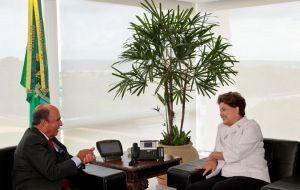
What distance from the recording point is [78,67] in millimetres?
5504

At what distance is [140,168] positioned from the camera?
3570 millimetres

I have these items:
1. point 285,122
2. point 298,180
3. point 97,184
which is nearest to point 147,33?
point 97,184

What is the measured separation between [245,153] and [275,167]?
1.18ft

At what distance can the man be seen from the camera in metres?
2.87

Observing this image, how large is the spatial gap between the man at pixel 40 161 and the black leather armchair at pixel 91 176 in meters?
0.13

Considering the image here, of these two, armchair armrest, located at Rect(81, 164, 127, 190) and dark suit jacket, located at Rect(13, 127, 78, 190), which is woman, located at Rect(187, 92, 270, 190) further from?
dark suit jacket, located at Rect(13, 127, 78, 190)

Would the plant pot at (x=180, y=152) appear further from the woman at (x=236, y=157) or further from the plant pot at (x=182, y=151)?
the woman at (x=236, y=157)

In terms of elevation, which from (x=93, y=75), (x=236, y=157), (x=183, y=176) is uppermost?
(x=93, y=75)

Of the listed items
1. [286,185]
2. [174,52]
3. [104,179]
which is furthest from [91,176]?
[174,52]

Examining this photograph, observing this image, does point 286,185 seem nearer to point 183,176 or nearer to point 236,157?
point 236,157

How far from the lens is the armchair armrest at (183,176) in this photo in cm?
348

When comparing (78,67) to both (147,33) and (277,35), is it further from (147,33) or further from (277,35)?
(277,35)

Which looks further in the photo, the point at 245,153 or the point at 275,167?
the point at 275,167

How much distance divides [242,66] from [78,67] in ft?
9.39
